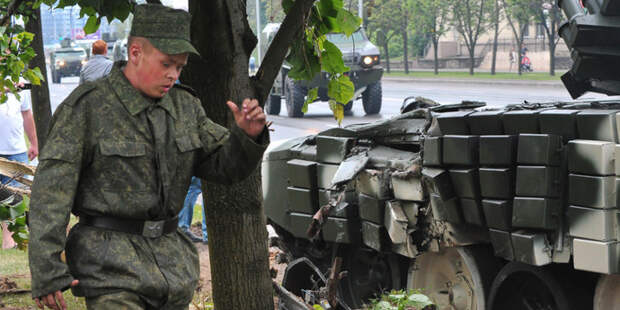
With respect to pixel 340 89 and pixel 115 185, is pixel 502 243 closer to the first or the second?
pixel 340 89

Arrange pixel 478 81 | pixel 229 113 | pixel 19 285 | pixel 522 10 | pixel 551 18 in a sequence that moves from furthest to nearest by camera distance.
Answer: pixel 522 10 < pixel 551 18 < pixel 478 81 < pixel 19 285 < pixel 229 113

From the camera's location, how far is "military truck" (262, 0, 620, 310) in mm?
4570

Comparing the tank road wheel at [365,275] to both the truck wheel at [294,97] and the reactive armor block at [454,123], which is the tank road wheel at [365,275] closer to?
the reactive armor block at [454,123]

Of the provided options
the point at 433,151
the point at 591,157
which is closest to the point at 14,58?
the point at 433,151

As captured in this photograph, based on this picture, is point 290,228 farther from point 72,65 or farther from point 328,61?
point 72,65

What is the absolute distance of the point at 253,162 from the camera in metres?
3.84

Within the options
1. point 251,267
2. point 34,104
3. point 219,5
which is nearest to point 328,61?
point 219,5

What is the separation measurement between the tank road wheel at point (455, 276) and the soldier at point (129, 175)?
2.18 metres

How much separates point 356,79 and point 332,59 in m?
16.9

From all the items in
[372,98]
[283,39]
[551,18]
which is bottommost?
[372,98]

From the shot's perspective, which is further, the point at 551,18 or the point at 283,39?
the point at 551,18

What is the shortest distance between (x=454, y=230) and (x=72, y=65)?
144 ft

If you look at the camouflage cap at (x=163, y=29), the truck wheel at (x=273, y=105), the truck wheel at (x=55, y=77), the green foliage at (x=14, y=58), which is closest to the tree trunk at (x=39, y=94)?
the green foliage at (x=14, y=58)

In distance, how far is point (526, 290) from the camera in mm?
5395
